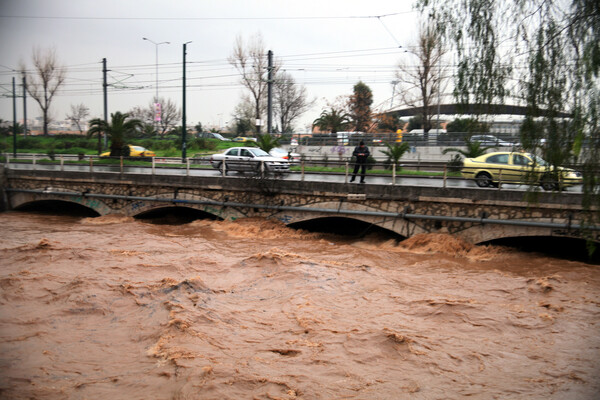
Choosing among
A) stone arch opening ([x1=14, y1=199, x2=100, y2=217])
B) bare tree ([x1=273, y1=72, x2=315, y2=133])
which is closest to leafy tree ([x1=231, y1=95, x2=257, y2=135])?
bare tree ([x1=273, y1=72, x2=315, y2=133])

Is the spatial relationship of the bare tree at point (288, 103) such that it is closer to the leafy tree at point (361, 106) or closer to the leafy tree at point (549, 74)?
the leafy tree at point (361, 106)

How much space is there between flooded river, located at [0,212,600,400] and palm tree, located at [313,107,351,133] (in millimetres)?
30057

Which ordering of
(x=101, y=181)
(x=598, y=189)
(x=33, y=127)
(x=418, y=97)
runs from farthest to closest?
(x=33, y=127) → (x=418, y=97) → (x=101, y=181) → (x=598, y=189)

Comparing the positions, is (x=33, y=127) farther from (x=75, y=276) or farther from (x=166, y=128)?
(x=75, y=276)

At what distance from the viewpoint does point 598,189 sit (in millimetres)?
5266

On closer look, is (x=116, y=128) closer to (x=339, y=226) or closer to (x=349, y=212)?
(x=339, y=226)

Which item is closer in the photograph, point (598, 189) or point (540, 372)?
point (598, 189)

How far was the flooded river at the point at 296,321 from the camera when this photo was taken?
294 inches

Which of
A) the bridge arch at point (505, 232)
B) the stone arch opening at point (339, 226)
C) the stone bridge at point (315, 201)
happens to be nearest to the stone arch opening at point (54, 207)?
the stone bridge at point (315, 201)

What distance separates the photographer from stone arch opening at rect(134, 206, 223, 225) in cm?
2178

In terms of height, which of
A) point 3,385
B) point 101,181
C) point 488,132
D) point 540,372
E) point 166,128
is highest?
point 166,128

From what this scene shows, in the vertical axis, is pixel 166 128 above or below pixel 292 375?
above

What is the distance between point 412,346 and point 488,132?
437cm

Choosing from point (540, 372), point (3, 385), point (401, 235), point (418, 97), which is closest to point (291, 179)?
point (401, 235)
